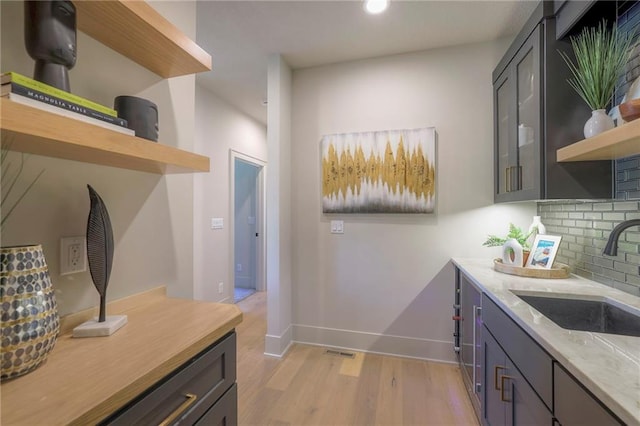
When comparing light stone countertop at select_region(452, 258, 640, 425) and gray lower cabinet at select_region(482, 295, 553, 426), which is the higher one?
light stone countertop at select_region(452, 258, 640, 425)

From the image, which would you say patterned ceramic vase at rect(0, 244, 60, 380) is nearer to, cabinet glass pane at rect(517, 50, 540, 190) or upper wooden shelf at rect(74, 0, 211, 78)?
upper wooden shelf at rect(74, 0, 211, 78)

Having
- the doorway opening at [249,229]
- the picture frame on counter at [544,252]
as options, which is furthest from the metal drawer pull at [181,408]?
the doorway opening at [249,229]

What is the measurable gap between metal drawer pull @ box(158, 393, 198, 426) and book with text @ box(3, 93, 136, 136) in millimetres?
776

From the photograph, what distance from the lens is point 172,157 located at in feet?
3.05

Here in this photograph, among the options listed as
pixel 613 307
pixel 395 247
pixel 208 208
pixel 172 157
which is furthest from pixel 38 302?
pixel 208 208

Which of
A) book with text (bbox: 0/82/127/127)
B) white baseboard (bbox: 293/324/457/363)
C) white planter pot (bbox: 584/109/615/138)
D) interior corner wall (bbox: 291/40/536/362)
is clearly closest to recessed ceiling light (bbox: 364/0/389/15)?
interior corner wall (bbox: 291/40/536/362)

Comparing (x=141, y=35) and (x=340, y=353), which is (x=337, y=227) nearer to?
(x=340, y=353)

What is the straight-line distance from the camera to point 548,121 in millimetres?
1458

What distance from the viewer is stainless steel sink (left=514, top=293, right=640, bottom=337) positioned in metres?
1.09

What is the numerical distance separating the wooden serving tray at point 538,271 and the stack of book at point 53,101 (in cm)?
211

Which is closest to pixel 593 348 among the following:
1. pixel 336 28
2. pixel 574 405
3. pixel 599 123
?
pixel 574 405

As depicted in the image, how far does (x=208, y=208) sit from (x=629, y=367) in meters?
3.26

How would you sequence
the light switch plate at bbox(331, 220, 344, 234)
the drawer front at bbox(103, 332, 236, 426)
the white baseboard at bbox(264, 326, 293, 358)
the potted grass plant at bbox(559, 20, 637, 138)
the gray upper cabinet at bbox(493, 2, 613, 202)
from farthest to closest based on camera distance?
the light switch plate at bbox(331, 220, 344, 234) < the white baseboard at bbox(264, 326, 293, 358) < the gray upper cabinet at bbox(493, 2, 613, 202) < the potted grass plant at bbox(559, 20, 637, 138) < the drawer front at bbox(103, 332, 236, 426)

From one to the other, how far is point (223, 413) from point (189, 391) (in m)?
0.20
